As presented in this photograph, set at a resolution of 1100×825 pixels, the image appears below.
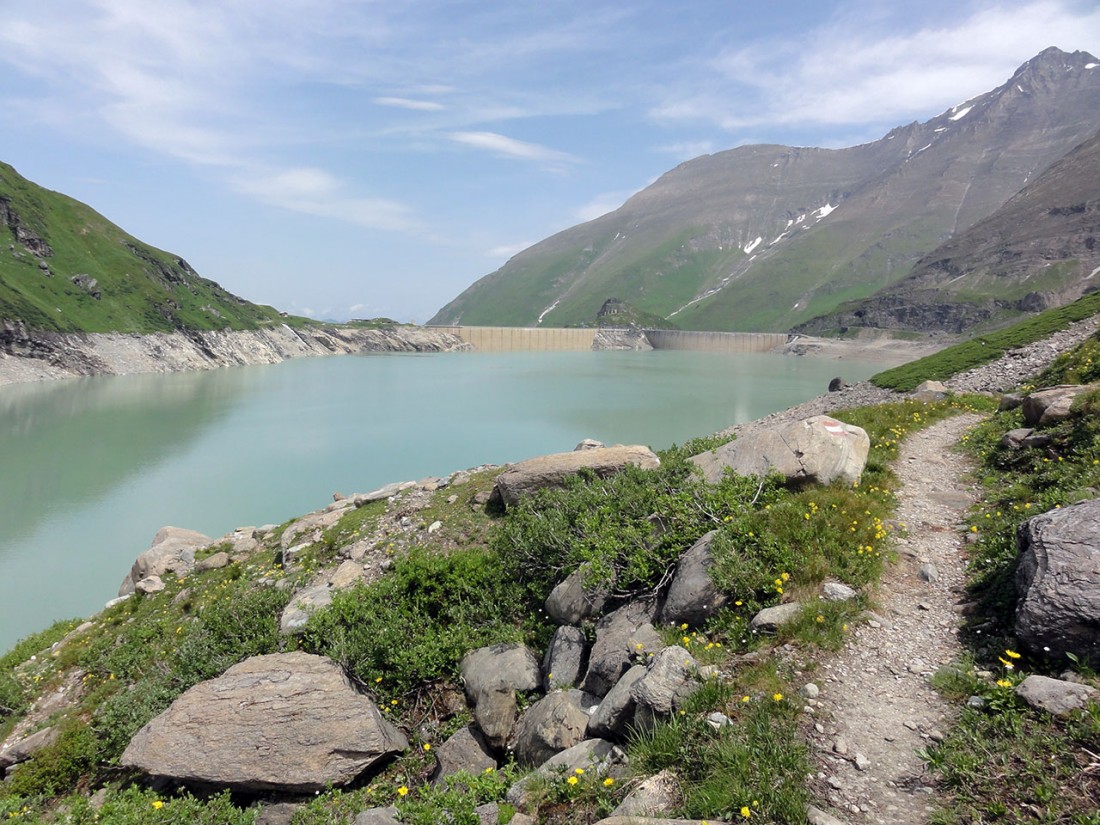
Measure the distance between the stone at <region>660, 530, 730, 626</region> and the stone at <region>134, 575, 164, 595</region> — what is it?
13.9 metres

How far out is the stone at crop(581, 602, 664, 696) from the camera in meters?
7.13

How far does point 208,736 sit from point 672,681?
601 cm

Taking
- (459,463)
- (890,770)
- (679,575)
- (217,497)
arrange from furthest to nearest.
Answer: (459,463) < (217,497) < (679,575) < (890,770)

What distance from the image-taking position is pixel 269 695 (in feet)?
26.1

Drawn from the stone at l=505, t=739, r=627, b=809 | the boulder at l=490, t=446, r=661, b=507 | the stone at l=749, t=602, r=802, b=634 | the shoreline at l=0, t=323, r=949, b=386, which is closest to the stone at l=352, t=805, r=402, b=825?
the stone at l=505, t=739, r=627, b=809

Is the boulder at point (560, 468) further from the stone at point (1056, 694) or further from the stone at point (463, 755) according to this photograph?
the stone at point (1056, 694)

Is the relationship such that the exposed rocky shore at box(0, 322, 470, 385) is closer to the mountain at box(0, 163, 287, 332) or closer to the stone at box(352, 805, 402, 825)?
Result: the mountain at box(0, 163, 287, 332)

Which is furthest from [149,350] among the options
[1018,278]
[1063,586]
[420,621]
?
[1018,278]

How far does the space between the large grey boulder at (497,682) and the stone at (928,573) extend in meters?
5.33

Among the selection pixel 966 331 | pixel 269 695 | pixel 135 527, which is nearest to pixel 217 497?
pixel 135 527

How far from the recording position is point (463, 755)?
7.36m

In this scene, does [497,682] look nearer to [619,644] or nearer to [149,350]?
[619,644]

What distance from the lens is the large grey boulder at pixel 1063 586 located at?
17.7 feet

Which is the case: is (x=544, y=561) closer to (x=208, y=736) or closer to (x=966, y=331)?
(x=208, y=736)
